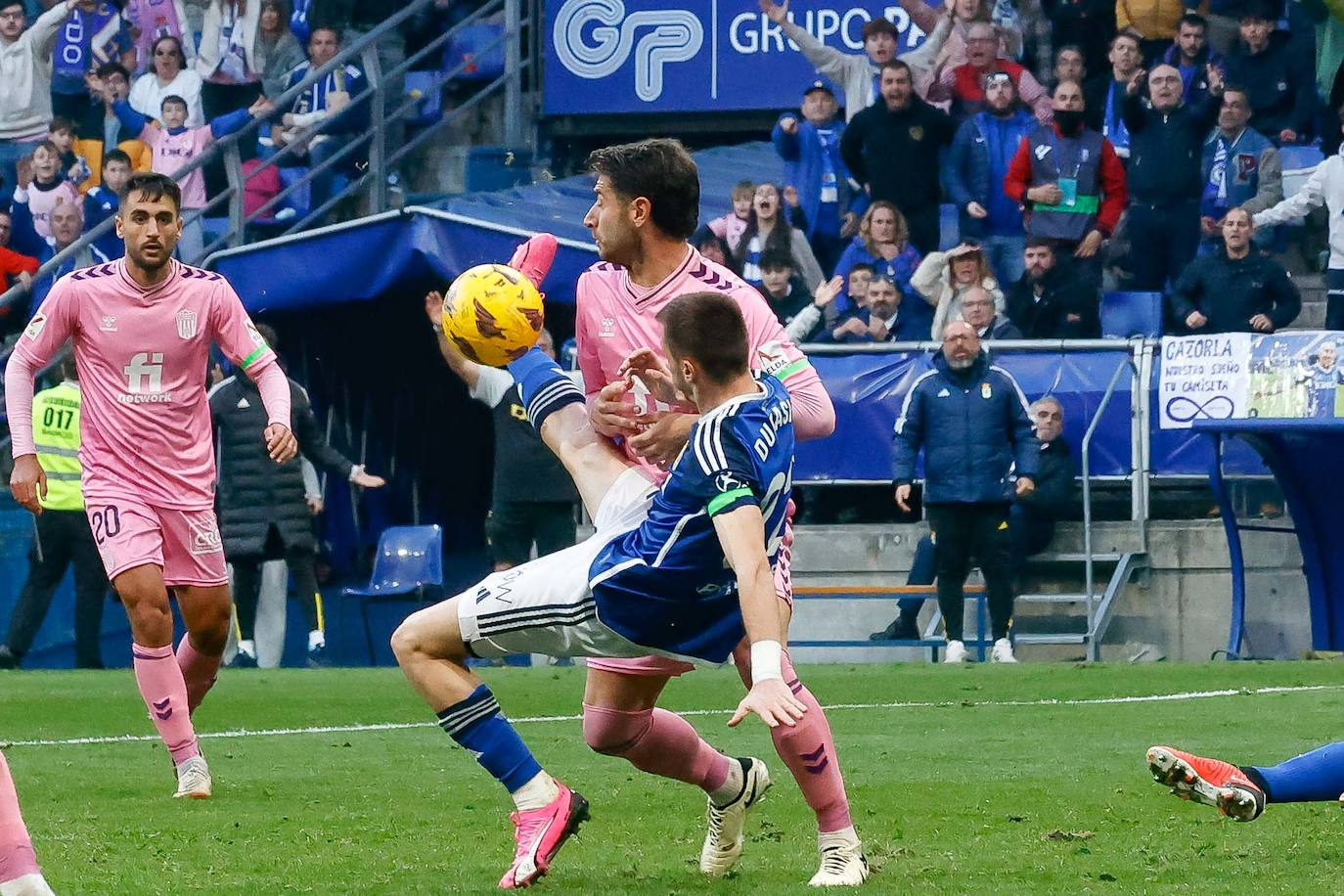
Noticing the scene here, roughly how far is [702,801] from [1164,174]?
9.72 metres

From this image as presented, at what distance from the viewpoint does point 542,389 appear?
244 inches

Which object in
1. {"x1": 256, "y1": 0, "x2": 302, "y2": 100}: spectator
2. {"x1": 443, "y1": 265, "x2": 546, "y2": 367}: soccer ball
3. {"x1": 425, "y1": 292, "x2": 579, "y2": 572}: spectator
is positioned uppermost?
{"x1": 256, "y1": 0, "x2": 302, "y2": 100}: spectator

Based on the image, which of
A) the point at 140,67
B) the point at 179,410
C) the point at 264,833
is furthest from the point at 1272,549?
the point at 140,67

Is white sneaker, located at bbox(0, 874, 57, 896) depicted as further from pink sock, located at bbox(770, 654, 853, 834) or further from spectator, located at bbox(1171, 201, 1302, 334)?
spectator, located at bbox(1171, 201, 1302, 334)

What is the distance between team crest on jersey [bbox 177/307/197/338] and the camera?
8594 millimetres

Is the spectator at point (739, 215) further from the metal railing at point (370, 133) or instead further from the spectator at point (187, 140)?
the spectator at point (187, 140)

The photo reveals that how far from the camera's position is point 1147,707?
1090 centimetres

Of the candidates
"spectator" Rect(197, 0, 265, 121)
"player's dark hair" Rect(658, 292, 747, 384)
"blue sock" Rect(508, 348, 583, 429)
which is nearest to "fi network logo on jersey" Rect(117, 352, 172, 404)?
"blue sock" Rect(508, 348, 583, 429)

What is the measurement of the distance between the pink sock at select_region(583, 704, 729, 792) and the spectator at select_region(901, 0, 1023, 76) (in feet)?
39.6

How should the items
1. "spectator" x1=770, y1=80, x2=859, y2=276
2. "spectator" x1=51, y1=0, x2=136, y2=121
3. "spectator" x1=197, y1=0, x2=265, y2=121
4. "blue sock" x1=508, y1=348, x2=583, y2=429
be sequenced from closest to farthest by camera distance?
"blue sock" x1=508, y1=348, x2=583, y2=429
"spectator" x1=770, y1=80, x2=859, y2=276
"spectator" x1=197, y1=0, x2=265, y2=121
"spectator" x1=51, y1=0, x2=136, y2=121

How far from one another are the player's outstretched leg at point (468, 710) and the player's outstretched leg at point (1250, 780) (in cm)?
150

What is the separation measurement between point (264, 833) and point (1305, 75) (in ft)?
39.4

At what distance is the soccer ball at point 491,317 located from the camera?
621 centimetres

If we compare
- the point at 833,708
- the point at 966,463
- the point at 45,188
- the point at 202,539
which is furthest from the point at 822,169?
the point at 202,539
